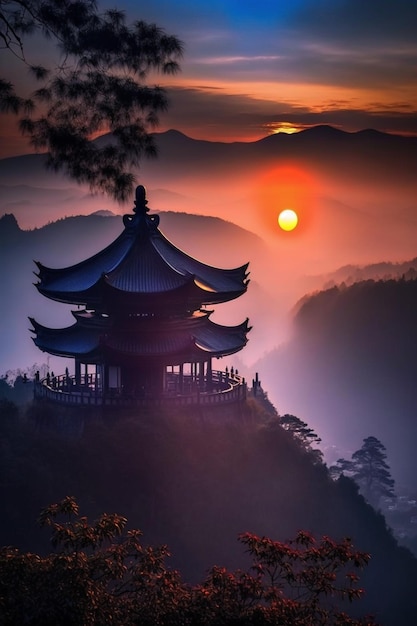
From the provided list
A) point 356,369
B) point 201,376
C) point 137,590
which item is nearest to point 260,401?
point 201,376

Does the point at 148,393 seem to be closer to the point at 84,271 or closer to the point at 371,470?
the point at 84,271

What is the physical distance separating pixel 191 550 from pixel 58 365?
112 meters

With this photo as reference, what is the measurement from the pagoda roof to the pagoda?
0.03 metres

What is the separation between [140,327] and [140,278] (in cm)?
145

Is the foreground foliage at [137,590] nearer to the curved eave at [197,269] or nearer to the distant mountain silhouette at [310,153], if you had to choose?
the curved eave at [197,269]

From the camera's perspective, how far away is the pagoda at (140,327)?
1056 inches

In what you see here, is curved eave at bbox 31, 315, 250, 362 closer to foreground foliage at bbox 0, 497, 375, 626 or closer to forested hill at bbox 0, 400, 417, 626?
forested hill at bbox 0, 400, 417, 626

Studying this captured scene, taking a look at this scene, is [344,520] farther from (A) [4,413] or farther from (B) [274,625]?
(B) [274,625]

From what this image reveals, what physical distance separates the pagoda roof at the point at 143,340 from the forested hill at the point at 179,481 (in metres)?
1.89

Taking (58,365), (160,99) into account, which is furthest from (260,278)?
(160,99)

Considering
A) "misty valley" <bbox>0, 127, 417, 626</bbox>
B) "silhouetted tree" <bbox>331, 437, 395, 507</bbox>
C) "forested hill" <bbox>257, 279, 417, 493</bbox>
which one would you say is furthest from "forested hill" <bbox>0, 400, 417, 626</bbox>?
"forested hill" <bbox>257, 279, 417, 493</bbox>

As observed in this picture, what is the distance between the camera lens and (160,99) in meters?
14.7

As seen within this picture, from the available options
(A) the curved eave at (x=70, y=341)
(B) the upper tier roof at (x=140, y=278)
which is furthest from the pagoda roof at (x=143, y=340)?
(B) the upper tier roof at (x=140, y=278)

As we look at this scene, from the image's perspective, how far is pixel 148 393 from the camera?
2703 cm
